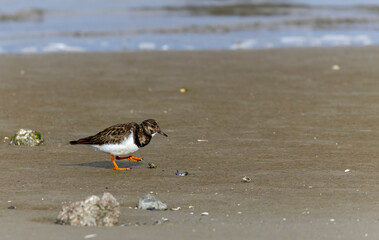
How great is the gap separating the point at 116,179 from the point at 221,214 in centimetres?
191

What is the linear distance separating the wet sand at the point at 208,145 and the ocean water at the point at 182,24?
12.2 feet

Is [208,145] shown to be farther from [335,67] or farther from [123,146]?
[335,67]

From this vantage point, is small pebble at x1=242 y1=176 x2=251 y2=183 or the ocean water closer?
small pebble at x1=242 y1=176 x2=251 y2=183

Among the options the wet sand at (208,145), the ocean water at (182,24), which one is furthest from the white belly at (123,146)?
the ocean water at (182,24)

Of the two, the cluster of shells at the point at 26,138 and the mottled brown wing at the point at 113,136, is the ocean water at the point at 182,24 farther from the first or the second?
the mottled brown wing at the point at 113,136

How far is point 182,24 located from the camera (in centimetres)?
2742

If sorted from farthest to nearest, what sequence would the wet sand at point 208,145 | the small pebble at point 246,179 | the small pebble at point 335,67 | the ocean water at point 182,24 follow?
the ocean water at point 182,24, the small pebble at point 335,67, the small pebble at point 246,179, the wet sand at point 208,145

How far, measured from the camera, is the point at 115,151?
8453 mm

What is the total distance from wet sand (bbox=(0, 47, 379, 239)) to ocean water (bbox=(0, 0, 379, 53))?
3.71 metres

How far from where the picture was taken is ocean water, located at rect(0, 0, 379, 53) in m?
21.8

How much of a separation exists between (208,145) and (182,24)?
1812cm

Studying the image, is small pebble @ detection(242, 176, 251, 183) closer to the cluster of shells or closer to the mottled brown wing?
the mottled brown wing

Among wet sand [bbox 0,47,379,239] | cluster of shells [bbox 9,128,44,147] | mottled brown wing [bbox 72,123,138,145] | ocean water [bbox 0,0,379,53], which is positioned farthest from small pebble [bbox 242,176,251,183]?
ocean water [bbox 0,0,379,53]

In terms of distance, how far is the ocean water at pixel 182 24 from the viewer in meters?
21.8
